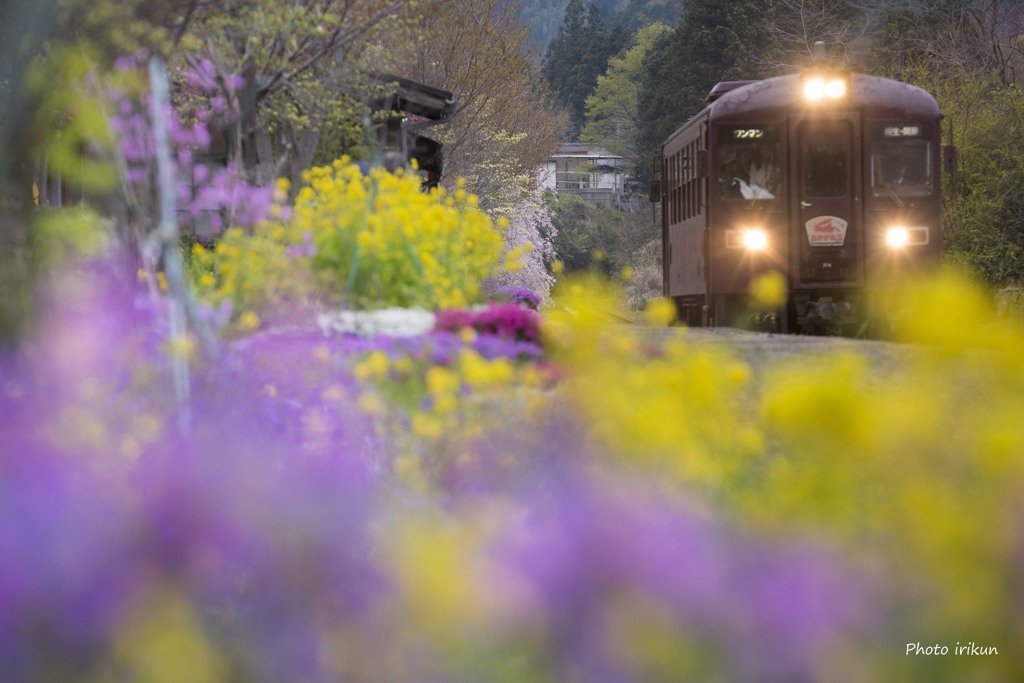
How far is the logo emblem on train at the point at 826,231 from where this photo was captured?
14250mm

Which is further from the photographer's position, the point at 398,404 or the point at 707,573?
the point at 398,404

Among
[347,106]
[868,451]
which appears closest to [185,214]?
[347,106]

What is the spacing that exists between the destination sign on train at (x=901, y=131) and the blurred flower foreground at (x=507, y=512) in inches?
392

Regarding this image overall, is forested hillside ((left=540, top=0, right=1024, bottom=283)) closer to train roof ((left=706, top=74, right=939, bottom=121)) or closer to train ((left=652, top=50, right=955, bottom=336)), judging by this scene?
train roof ((left=706, top=74, right=939, bottom=121))

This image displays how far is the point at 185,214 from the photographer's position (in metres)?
18.2

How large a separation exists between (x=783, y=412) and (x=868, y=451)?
0.41 m

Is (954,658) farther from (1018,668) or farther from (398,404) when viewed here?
(398,404)

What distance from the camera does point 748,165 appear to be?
14422 mm

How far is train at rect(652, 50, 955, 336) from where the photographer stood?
14.3 meters

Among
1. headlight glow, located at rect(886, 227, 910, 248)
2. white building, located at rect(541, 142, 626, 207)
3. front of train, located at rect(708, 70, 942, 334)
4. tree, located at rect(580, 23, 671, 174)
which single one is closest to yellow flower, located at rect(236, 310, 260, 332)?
front of train, located at rect(708, 70, 942, 334)

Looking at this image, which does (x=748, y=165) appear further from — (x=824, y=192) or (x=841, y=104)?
(x=841, y=104)

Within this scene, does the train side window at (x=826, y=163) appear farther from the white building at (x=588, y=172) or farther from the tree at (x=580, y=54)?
the tree at (x=580, y=54)

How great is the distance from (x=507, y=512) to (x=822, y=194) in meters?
11.4

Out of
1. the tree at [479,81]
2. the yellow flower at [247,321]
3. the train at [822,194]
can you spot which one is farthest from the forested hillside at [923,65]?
the yellow flower at [247,321]
